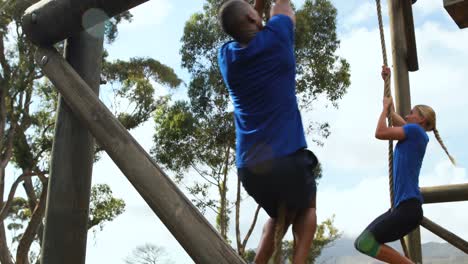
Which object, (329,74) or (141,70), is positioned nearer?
(329,74)

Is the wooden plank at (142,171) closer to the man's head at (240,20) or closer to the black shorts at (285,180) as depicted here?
the black shorts at (285,180)

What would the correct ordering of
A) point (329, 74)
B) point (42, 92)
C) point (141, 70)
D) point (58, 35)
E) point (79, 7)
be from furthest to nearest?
point (141, 70) → point (42, 92) → point (329, 74) → point (58, 35) → point (79, 7)

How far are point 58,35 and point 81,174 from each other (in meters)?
0.85

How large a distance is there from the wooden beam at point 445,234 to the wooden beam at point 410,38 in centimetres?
145

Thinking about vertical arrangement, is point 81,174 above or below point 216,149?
below

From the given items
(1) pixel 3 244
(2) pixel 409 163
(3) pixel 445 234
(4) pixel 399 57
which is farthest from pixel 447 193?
(1) pixel 3 244

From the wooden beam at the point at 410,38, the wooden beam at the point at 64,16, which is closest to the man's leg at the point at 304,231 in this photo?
the wooden beam at the point at 64,16

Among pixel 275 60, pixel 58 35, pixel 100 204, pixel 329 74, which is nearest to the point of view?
pixel 275 60

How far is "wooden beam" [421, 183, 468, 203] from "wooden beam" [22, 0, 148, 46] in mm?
3271

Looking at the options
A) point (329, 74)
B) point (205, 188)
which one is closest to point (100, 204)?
point (205, 188)

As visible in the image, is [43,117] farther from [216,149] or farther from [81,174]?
[81,174]

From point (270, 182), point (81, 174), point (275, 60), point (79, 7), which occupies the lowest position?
point (270, 182)

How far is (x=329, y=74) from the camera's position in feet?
47.2

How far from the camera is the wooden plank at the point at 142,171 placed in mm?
2094
